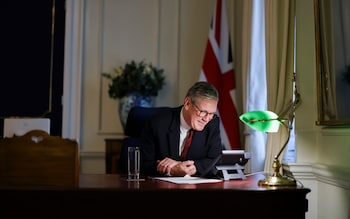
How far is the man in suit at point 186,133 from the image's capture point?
2568 millimetres

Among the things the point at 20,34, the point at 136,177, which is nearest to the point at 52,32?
the point at 20,34

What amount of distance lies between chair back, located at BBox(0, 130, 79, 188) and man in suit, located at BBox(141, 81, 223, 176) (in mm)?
725

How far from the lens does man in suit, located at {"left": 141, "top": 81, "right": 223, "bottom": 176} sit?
257 cm

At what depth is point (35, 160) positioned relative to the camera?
72.2 inches

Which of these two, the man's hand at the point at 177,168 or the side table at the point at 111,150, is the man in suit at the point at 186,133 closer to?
the man's hand at the point at 177,168

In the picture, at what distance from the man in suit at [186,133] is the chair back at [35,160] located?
0.73m

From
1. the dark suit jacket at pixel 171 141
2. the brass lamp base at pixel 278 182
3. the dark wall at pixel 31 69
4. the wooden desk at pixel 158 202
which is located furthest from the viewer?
the dark wall at pixel 31 69

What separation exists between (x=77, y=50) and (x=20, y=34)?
24.5 inches

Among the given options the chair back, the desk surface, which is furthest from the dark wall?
the chair back

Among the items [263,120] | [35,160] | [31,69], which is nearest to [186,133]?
[263,120]

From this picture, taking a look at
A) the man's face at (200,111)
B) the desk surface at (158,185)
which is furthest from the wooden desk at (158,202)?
the man's face at (200,111)

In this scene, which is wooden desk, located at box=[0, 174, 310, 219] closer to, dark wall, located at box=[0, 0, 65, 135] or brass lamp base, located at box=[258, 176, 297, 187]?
brass lamp base, located at box=[258, 176, 297, 187]

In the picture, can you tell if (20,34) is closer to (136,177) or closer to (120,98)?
(120,98)

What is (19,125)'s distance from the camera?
4523 millimetres
